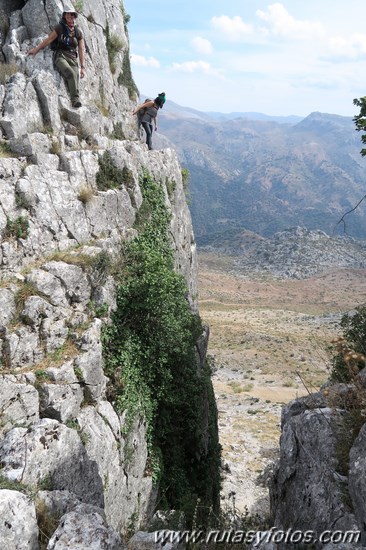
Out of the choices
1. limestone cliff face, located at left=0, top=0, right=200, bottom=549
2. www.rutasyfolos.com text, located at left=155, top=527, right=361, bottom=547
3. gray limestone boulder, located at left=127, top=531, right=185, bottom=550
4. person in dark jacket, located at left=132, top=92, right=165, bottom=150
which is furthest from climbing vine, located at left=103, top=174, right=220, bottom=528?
person in dark jacket, located at left=132, top=92, right=165, bottom=150

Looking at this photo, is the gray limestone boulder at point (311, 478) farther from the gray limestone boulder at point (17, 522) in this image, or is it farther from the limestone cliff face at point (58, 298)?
the gray limestone boulder at point (17, 522)

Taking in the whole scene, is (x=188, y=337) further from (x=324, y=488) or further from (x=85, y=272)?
(x=324, y=488)

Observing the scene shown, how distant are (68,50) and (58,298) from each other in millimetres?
10466

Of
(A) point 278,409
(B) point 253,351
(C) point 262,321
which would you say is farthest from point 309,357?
(C) point 262,321

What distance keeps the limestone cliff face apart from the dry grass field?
148 inches

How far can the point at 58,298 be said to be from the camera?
11023 millimetres

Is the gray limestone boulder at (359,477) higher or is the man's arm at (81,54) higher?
the man's arm at (81,54)

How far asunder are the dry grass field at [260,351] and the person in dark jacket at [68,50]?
13.5 meters

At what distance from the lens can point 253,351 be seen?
4897cm

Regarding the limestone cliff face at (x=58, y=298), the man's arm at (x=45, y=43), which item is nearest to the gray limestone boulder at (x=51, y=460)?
the limestone cliff face at (x=58, y=298)

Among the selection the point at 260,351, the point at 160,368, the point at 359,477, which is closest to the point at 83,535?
the point at 359,477

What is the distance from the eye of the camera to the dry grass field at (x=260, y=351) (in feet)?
72.8

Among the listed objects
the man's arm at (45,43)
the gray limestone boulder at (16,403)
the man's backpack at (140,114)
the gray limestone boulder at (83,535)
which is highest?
the man's arm at (45,43)

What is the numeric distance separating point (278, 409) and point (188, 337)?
1985 centimetres
